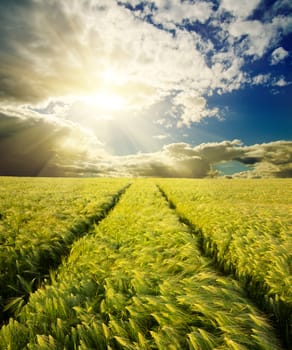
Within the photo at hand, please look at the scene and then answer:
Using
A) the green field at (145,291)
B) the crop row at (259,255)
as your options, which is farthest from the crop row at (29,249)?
the crop row at (259,255)

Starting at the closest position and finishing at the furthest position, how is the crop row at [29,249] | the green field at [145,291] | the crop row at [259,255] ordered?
the green field at [145,291] < the crop row at [259,255] < the crop row at [29,249]

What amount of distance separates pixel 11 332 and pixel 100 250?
8.52 feet

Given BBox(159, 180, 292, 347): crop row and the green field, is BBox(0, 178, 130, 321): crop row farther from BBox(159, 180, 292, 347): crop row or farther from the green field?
BBox(159, 180, 292, 347): crop row

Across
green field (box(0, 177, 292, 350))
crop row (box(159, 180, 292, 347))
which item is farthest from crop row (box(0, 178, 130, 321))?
crop row (box(159, 180, 292, 347))

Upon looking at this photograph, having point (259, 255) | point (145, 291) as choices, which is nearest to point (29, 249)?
point (145, 291)

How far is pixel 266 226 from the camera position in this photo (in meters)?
Result: 6.74

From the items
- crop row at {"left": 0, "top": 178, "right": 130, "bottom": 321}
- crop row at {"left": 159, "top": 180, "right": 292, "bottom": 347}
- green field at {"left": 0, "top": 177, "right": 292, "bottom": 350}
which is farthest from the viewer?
crop row at {"left": 0, "top": 178, "right": 130, "bottom": 321}

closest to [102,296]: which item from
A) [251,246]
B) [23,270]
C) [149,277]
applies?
[149,277]

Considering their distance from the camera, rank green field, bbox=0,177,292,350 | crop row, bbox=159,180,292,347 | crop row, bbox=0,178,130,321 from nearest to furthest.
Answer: green field, bbox=0,177,292,350
crop row, bbox=159,180,292,347
crop row, bbox=0,178,130,321

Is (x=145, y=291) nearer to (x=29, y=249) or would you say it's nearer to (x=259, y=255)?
(x=259, y=255)

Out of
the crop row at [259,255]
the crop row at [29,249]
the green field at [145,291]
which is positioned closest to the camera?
the green field at [145,291]

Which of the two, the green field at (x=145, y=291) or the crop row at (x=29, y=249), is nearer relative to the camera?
the green field at (x=145, y=291)

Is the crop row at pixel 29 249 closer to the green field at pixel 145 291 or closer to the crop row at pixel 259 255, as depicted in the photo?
the green field at pixel 145 291

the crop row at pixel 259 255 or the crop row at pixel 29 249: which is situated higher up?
the crop row at pixel 259 255
